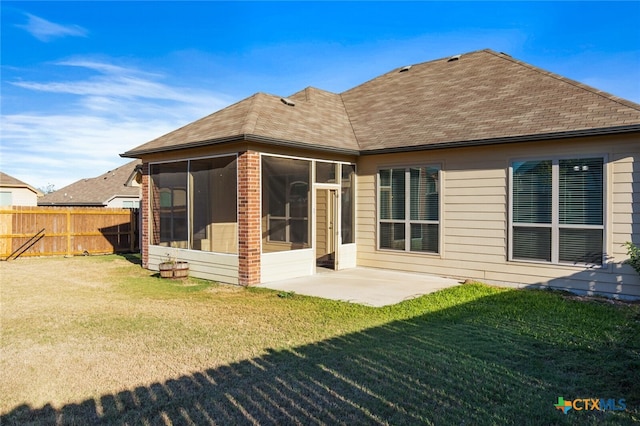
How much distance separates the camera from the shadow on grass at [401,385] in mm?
3303

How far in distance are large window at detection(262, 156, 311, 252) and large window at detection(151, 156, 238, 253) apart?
0.67 m

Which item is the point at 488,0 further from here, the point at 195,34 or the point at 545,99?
the point at 195,34

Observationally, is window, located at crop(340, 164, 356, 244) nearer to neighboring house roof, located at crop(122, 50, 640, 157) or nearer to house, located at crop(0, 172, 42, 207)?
neighboring house roof, located at crop(122, 50, 640, 157)

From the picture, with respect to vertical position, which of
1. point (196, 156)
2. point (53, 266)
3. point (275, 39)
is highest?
point (275, 39)

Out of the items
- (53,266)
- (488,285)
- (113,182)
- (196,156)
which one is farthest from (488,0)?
(113,182)

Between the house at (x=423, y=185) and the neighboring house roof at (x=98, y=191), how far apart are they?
68.4 feet

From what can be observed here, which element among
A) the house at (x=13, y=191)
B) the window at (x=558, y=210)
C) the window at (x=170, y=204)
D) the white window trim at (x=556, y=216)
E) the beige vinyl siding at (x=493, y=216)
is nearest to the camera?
the beige vinyl siding at (x=493, y=216)

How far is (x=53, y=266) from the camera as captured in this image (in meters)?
12.4

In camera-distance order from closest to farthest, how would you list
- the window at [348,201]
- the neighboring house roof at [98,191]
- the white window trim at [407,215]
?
1. the white window trim at [407,215]
2. the window at [348,201]
3. the neighboring house roof at [98,191]

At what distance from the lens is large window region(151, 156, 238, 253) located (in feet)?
30.7

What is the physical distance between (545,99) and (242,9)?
344 inches

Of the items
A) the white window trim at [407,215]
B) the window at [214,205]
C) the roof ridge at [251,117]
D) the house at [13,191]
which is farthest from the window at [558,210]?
the house at [13,191]

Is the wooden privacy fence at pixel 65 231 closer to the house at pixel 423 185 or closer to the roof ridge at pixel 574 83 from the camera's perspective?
the house at pixel 423 185

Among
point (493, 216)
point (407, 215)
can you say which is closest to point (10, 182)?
point (407, 215)
